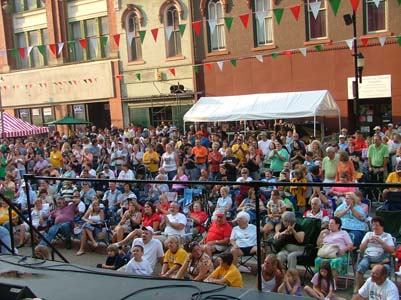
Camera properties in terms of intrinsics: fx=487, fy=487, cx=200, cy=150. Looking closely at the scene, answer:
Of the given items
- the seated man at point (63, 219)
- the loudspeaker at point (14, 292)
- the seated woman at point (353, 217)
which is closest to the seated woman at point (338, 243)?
the seated woman at point (353, 217)

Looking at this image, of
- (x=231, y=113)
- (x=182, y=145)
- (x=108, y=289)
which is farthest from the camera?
(x=231, y=113)

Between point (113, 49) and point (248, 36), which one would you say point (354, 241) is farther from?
point (113, 49)

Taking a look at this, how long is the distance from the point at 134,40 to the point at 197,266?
20320 mm

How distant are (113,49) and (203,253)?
68.4 ft

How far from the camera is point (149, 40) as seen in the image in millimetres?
24844

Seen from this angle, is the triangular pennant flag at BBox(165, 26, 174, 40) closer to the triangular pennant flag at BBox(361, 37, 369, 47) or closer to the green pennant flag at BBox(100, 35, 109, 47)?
the green pennant flag at BBox(100, 35, 109, 47)

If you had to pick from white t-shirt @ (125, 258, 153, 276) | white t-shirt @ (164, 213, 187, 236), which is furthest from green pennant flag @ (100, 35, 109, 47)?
white t-shirt @ (125, 258, 153, 276)

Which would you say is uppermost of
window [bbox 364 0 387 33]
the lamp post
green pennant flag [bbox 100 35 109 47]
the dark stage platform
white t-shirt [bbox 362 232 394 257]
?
green pennant flag [bbox 100 35 109 47]

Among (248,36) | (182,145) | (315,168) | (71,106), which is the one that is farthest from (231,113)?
(71,106)

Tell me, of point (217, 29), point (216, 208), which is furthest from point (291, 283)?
point (217, 29)

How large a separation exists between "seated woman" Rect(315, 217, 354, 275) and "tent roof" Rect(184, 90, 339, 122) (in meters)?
9.77

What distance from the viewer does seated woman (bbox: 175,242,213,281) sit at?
265 inches

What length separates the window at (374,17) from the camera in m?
19.2

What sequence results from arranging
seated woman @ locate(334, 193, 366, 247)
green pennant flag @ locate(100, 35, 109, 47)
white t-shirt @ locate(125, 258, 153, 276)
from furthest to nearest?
green pennant flag @ locate(100, 35, 109, 47), seated woman @ locate(334, 193, 366, 247), white t-shirt @ locate(125, 258, 153, 276)
